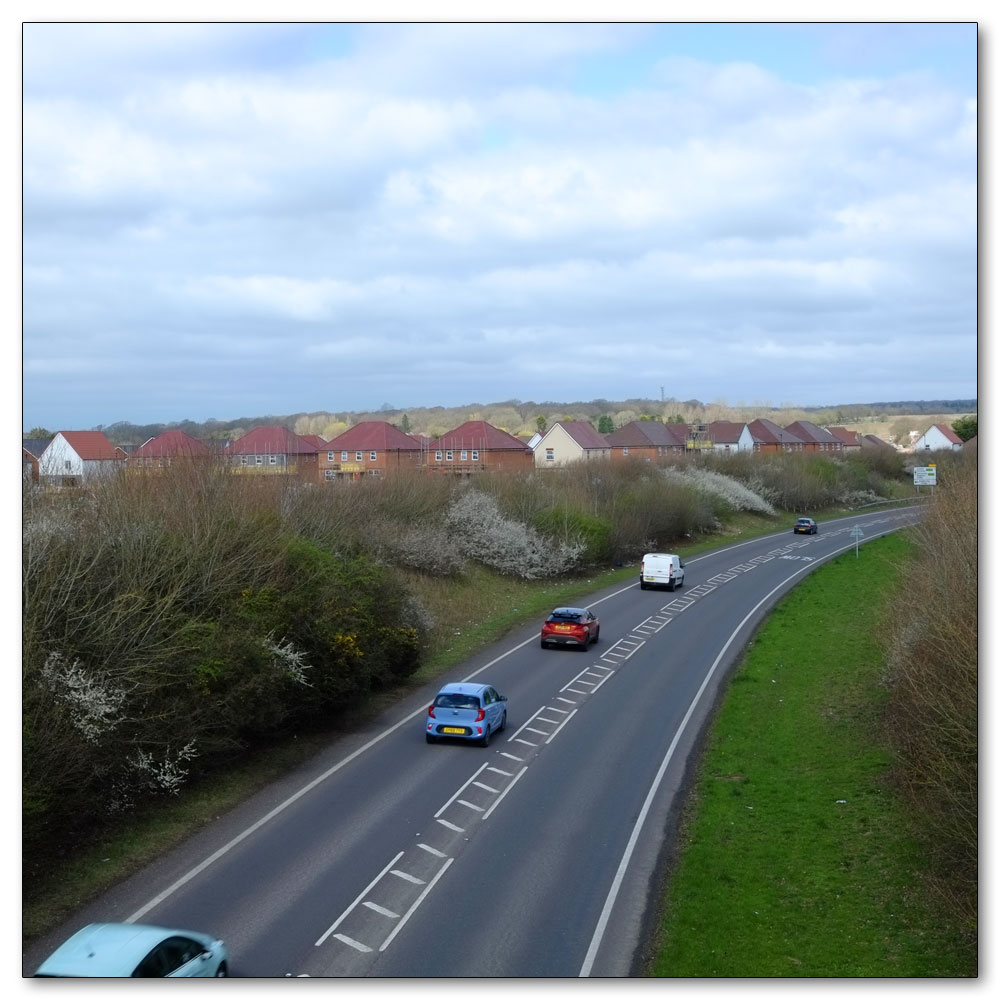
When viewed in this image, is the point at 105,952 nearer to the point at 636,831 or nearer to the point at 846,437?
the point at 636,831

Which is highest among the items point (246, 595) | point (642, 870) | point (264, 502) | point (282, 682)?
point (264, 502)

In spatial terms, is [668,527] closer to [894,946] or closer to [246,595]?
[246,595]

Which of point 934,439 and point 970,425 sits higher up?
point 934,439

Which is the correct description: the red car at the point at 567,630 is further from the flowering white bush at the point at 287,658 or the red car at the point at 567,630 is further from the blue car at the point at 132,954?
the blue car at the point at 132,954

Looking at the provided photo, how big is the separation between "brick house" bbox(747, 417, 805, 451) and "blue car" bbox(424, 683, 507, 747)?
10098 cm

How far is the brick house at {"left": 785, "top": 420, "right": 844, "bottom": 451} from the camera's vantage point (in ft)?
393

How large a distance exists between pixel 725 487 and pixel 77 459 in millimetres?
63739

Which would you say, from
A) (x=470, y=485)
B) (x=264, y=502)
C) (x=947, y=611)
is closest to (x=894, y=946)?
(x=947, y=611)

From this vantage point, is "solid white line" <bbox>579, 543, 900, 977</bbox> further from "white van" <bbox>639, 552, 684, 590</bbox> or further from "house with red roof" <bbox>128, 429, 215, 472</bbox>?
"house with red roof" <bbox>128, 429, 215, 472</bbox>

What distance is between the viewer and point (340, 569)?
2533cm

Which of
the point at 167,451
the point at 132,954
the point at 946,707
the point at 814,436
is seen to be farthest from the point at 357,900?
the point at 814,436

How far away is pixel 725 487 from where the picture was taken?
7988cm

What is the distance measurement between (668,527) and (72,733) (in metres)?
52.4

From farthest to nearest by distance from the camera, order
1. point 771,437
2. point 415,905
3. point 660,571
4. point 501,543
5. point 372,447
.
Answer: point 771,437 < point 372,447 < point 501,543 < point 660,571 < point 415,905
